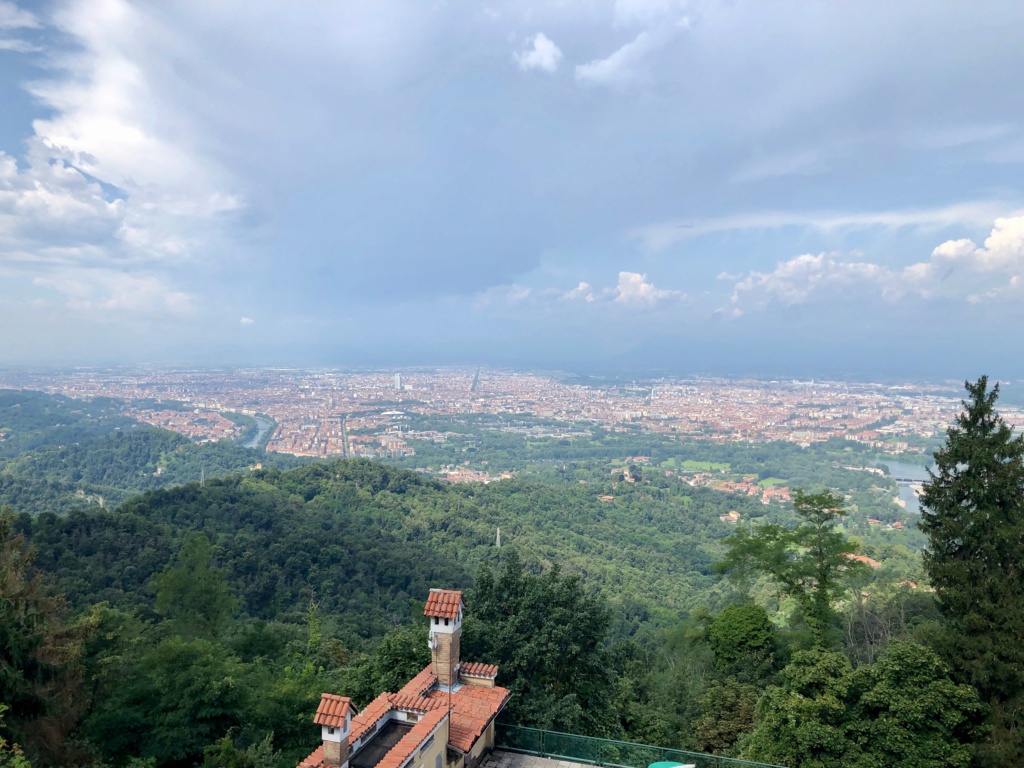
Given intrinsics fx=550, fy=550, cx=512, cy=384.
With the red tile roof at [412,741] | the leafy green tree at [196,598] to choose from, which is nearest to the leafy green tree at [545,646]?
the red tile roof at [412,741]

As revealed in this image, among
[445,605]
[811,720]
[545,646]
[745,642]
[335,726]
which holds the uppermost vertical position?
[445,605]

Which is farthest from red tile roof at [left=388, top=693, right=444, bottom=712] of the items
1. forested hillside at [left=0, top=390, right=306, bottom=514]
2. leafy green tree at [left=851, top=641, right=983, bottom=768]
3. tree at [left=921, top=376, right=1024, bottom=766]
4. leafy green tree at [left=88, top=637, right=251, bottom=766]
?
forested hillside at [left=0, top=390, right=306, bottom=514]

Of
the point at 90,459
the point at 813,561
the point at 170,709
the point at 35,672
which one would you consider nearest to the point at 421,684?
the point at 170,709

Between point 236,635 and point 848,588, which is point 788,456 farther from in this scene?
point 236,635

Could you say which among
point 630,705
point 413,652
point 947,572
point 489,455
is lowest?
point 489,455

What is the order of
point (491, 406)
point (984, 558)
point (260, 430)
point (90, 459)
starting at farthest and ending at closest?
1. point (491, 406)
2. point (260, 430)
3. point (90, 459)
4. point (984, 558)

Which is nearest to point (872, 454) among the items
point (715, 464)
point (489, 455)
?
point (715, 464)

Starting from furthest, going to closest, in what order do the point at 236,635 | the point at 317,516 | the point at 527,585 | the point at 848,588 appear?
the point at 317,516 → the point at 848,588 → the point at 236,635 → the point at 527,585

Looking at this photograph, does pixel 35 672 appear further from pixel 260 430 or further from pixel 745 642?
pixel 260 430
